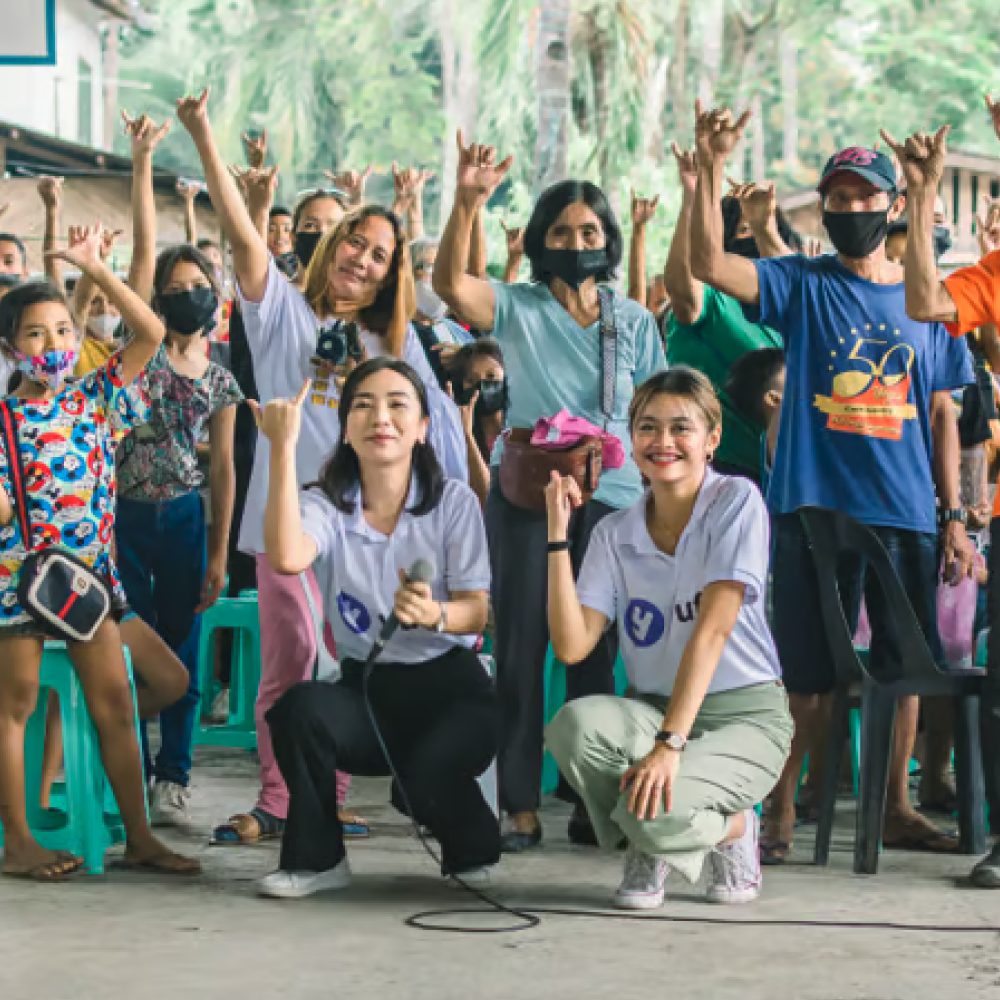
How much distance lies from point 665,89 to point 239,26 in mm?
16489

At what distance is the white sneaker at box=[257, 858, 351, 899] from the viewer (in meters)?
5.49

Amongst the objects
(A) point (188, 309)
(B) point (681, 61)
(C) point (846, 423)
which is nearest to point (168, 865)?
(A) point (188, 309)

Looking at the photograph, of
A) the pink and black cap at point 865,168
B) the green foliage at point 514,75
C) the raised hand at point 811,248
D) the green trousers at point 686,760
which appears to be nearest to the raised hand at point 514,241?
the raised hand at point 811,248

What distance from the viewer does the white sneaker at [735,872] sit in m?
5.52

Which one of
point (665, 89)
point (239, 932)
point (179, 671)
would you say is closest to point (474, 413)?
point (179, 671)

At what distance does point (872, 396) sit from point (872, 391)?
2 centimetres

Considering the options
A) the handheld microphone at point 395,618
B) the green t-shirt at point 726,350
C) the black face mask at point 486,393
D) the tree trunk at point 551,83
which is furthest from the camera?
the tree trunk at point 551,83

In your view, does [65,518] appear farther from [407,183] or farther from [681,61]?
[681,61]

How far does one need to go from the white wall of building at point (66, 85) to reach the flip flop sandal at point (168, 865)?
24.8 m

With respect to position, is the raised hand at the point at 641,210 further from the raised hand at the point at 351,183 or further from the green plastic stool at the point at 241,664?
the green plastic stool at the point at 241,664

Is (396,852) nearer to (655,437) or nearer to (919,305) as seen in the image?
(655,437)

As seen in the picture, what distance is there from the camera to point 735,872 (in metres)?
5.54

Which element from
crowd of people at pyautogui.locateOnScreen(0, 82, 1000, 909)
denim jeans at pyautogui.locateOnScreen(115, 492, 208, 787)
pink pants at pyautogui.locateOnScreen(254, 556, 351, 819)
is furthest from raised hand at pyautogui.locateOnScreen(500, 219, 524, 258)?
pink pants at pyautogui.locateOnScreen(254, 556, 351, 819)

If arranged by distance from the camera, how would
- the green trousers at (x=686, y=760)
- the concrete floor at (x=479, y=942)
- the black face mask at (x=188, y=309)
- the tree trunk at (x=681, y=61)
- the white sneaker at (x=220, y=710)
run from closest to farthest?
the concrete floor at (x=479, y=942) → the green trousers at (x=686, y=760) → the black face mask at (x=188, y=309) → the white sneaker at (x=220, y=710) → the tree trunk at (x=681, y=61)
